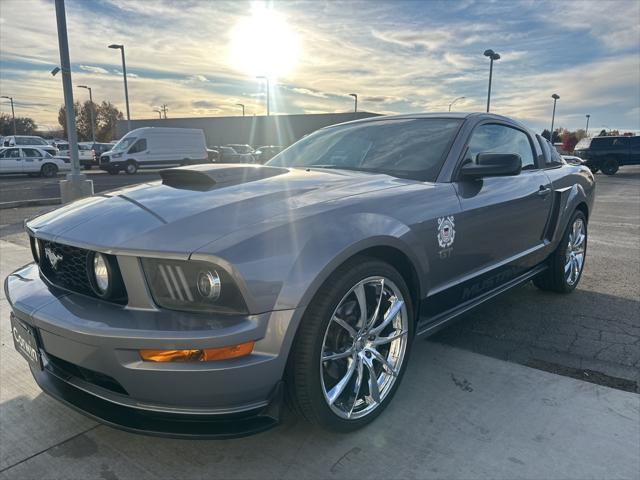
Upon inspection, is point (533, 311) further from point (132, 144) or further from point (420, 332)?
point (132, 144)

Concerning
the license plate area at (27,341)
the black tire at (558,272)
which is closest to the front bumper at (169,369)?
the license plate area at (27,341)

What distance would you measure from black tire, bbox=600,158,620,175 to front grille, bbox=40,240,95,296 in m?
25.3

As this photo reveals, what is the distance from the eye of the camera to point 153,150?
2567 cm

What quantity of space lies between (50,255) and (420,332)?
6.05 feet

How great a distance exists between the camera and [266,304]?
184cm

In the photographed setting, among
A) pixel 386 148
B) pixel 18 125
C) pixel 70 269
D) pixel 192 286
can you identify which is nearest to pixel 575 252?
pixel 386 148

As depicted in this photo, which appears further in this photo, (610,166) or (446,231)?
(610,166)

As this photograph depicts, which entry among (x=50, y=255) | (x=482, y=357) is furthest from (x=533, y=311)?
(x=50, y=255)

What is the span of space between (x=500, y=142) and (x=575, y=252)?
1484mm

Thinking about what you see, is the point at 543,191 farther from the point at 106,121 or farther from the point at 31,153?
the point at 106,121

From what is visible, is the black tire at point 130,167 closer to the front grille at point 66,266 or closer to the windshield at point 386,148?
the windshield at point 386,148

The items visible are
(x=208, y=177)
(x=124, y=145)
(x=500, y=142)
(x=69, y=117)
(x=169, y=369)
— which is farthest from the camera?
(x=124, y=145)

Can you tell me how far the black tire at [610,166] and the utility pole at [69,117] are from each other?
22307 millimetres

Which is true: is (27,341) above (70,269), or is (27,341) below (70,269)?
below
